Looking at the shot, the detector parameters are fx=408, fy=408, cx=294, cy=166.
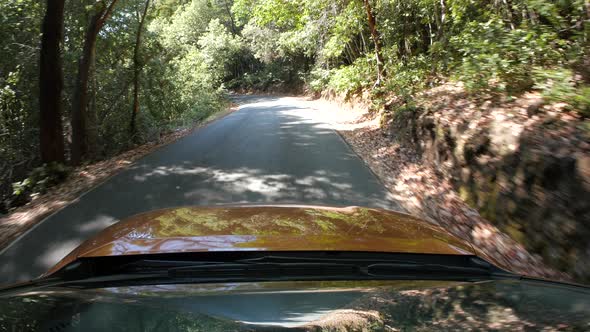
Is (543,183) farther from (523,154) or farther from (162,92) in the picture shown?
(162,92)

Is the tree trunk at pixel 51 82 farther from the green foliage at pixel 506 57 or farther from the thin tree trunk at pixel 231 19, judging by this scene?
the thin tree trunk at pixel 231 19

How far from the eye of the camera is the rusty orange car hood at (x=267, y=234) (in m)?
2.29

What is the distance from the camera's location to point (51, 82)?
405 inches

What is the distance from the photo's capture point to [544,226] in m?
4.84

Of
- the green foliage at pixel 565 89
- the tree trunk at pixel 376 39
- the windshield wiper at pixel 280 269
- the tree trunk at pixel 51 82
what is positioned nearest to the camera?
the windshield wiper at pixel 280 269


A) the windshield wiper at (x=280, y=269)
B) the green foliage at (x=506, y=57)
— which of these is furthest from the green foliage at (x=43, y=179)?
the green foliage at (x=506, y=57)

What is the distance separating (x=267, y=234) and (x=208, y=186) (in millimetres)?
6068

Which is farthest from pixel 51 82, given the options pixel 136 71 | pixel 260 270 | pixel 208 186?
pixel 260 270

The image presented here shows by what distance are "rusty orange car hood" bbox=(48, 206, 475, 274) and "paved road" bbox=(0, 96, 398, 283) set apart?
4.91 ft

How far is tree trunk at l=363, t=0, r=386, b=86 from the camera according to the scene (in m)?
16.6

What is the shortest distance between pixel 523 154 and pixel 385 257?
4.18 m

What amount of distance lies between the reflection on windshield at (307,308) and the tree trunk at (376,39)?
1601cm

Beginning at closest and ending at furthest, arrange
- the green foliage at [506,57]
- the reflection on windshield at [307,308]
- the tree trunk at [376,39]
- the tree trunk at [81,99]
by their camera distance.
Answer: the reflection on windshield at [307,308] < the green foliage at [506,57] < the tree trunk at [81,99] < the tree trunk at [376,39]

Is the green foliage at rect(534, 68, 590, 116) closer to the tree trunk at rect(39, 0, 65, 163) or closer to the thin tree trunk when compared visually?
the tree trunk at rect(39, 0, 65, 163)
